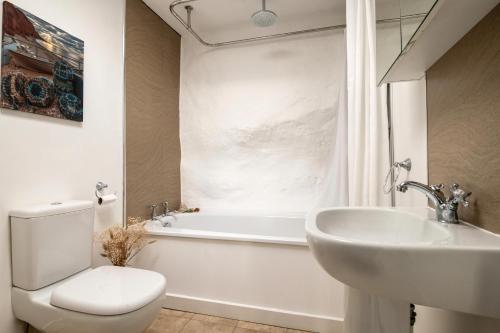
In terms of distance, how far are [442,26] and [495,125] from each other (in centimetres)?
35

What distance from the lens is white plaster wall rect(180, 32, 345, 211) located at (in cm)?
235

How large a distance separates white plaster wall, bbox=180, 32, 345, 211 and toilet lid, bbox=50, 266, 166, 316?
1.38 m

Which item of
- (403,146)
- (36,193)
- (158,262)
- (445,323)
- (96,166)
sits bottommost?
(158,262)

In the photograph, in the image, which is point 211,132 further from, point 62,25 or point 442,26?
point 442,26

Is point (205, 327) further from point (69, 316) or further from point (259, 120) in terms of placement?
point (259, 120)

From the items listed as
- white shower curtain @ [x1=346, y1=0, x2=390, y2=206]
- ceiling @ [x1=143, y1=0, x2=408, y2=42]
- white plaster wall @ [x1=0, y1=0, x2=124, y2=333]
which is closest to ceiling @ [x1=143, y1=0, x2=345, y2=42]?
ceiling @ [x1=143, y1=0, x2=408, y2=42]

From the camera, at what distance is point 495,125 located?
70 cm

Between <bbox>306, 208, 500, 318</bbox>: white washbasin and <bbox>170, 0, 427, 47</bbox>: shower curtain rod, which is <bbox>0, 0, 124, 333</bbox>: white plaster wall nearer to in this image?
<bbox>170, 0, 427, 47</bbox>: shower curtain rod

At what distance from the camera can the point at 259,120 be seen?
98.3 inches

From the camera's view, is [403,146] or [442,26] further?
[403,146]

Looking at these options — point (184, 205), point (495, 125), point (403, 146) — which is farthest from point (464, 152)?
point (184, 205)

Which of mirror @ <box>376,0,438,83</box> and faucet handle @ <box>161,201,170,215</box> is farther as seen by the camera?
faucet handle @ <box>161,201,170,215</box>

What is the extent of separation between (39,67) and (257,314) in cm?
192

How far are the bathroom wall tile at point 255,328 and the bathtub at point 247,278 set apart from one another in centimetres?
3
